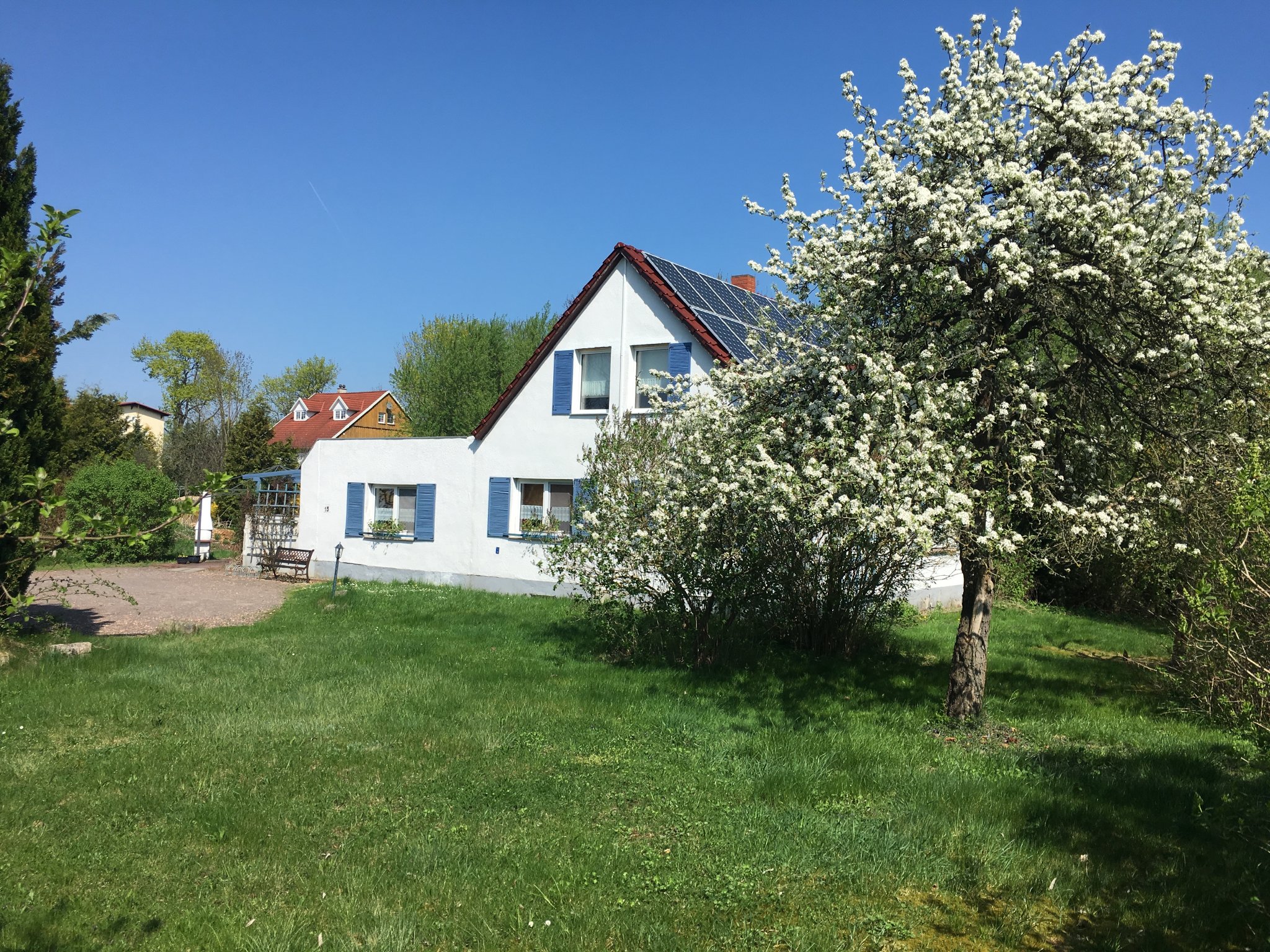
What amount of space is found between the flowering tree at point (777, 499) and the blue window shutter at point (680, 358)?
15.0ft

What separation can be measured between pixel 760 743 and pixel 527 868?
3150mm

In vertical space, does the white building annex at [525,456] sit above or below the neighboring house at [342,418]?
below

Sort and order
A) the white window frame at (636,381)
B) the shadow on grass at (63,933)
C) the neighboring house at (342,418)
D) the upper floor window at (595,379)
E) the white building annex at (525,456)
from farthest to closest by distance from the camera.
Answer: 1. the neighboring house at (342,418)
2. the upper floor window at (595,379)
3. the white window frame at (636,381)
4. the white building annex at (525,456)
5. the shadow on grass at (63,933)

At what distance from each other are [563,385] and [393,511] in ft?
20.9

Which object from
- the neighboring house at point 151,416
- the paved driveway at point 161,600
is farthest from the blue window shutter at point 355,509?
the neighboring house at point 151,416

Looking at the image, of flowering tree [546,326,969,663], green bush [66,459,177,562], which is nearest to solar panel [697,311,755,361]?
flowering tree [546,326,969,663]

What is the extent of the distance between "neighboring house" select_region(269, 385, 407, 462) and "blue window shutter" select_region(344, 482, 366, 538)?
107 feet

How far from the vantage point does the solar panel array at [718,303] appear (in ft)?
56.7

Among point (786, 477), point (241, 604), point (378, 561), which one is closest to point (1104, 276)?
point (786, 477)

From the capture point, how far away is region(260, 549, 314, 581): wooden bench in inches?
906

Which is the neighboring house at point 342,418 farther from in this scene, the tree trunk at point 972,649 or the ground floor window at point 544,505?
the tree trunk at point 972,649

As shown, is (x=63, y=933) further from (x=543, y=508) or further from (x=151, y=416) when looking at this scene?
(x=151, y=416)

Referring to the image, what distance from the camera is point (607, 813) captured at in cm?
627

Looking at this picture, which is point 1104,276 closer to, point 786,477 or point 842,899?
point 786,477
